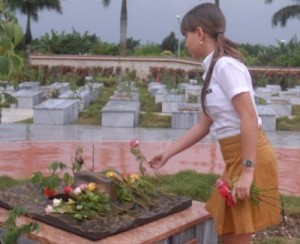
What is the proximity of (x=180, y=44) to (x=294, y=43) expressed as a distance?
6383 millimetres

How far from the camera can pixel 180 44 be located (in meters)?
32.3

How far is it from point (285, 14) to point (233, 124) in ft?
102

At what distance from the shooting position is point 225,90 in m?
2.14

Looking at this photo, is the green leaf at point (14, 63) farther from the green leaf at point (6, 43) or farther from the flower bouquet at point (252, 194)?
the flower bouquet at point (252, 194)

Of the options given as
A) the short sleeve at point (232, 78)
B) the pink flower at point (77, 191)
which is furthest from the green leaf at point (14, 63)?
the pink flower at point (77, 191)

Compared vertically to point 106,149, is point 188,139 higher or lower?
higher

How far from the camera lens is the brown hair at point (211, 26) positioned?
2.18 m

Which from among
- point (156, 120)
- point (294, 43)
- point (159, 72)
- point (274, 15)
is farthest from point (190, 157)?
point (274, 15)

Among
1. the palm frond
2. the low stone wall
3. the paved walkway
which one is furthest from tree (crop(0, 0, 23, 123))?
the palm frond

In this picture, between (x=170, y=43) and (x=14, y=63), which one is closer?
(x=14, y=63)

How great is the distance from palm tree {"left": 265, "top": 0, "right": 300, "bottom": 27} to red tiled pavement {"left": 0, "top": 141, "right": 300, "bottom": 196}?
81.9 ft

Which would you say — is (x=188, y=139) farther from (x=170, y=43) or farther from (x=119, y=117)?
(x=170, y=43)

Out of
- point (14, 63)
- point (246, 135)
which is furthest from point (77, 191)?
point (14, 63)

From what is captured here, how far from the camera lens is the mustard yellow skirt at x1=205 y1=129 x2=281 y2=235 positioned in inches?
86.2
